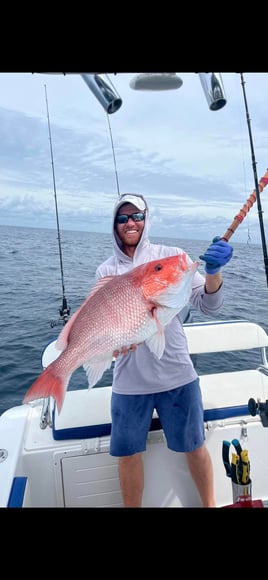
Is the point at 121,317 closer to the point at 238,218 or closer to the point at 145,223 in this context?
the point at 145,223

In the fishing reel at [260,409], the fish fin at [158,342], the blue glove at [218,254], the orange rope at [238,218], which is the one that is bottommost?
the fishing reel at [260,409]

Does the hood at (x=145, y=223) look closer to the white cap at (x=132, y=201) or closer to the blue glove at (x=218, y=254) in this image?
the white cap at (x=132, y=201)

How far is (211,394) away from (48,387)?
5.26ft

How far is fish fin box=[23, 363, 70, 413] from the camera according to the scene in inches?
47.5

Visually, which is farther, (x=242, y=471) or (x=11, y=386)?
(x=11, y=386)

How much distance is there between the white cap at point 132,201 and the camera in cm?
172

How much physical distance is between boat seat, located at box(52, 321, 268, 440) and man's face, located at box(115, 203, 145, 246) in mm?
1069

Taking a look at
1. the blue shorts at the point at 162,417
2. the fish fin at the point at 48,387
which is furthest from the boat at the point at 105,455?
the fish fin at the point at 48,387

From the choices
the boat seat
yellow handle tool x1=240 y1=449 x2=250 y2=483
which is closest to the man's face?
the boat seat

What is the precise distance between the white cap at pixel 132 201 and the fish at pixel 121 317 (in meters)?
0.49
